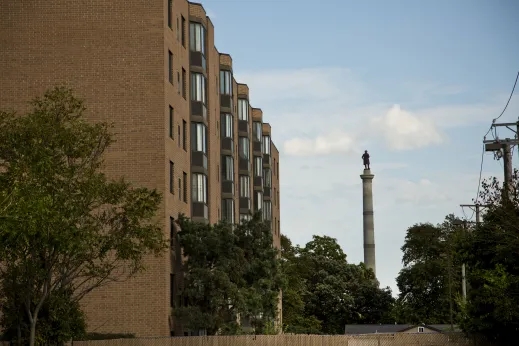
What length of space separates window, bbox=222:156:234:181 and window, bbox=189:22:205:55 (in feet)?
36.1

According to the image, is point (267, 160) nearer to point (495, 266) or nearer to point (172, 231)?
point (172, 231)

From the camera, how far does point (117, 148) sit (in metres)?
53.9

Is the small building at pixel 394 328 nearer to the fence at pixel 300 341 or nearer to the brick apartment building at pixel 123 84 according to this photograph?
the fence at pixel 300 341

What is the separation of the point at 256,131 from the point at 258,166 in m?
3.24

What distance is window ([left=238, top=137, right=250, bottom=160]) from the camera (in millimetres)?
84688

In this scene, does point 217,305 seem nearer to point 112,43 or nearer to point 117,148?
point 117,148

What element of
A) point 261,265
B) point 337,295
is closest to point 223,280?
point 261,265

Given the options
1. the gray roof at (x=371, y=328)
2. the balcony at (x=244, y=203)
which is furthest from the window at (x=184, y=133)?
the gray roof at (x=371, y=328)

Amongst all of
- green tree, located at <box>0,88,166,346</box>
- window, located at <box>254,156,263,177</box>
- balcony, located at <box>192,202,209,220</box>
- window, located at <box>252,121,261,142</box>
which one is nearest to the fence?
green tree, located at <box>0,88,166,346</box>

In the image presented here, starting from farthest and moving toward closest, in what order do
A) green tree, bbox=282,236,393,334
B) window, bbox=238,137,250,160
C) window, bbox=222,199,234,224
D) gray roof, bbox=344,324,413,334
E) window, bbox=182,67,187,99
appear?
1. green tree, bbox=282,236,393,334
2. gray roof, bbox=344,324,413,334
3. window, bbox=238,137,250,160
4. window, bbox=222,199,234,224
5. window, bbox=182,67,187,99

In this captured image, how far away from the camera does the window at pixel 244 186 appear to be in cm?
8412

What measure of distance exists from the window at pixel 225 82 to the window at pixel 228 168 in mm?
4541

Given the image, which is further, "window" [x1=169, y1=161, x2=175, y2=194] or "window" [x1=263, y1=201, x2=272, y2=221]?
"window" [x1=263, y1=201, x2=272, y2=221]

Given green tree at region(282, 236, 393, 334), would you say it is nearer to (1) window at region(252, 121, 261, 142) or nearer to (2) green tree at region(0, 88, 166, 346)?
(1) window at region(252, 121, 261, 142)
